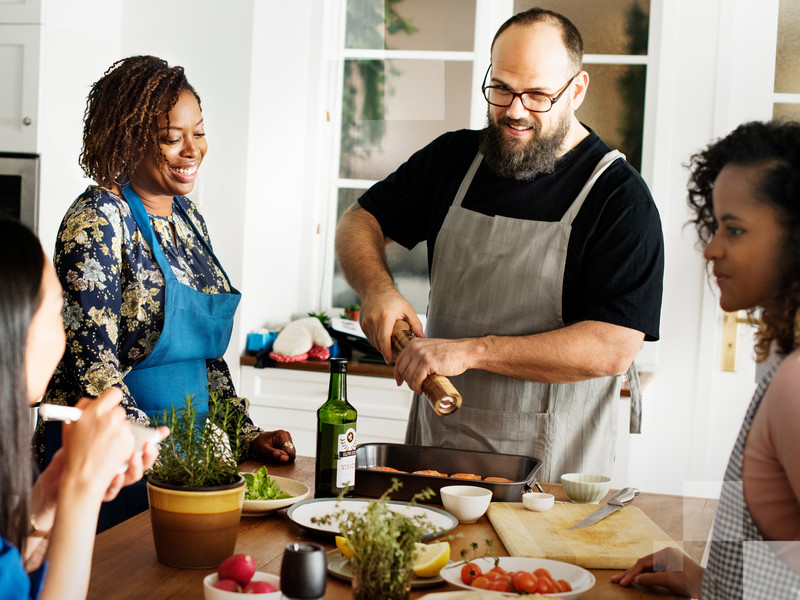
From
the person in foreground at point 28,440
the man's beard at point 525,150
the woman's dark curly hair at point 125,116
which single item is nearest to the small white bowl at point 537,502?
the person in foreground at point 28,440

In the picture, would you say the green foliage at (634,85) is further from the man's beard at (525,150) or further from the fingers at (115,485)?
the fingers at (115,485)

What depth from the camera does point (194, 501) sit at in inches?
41.8

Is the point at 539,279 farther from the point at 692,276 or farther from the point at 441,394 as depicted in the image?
the point at 692,276

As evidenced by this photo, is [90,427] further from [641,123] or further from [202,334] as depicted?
[641,123]

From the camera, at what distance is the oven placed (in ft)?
9.91

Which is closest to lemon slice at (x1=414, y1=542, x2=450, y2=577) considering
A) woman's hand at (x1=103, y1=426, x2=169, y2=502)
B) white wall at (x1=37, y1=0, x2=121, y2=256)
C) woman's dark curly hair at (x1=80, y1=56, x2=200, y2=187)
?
woman's hand at (x1=103, y1=426, x2=169, y2=502)

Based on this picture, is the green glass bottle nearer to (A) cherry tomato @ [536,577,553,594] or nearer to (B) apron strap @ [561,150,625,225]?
(A) cherry tomato @ [536,577,553,594]

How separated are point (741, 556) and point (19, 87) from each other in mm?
2897

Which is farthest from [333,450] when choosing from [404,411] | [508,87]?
[404,411]

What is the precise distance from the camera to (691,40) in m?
3.24

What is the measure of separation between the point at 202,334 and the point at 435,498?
0.69 m

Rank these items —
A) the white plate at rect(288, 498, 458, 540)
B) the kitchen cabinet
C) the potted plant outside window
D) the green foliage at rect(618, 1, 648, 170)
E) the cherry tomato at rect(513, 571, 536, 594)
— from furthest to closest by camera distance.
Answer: the green foliage at rect(618, 1, 648, 170) → the kitchen cabinet → the white plate at rect(288, 498, 458, 540) → the potted plant outside window → the cherry tomato at rect(513, 571, 536, 594)

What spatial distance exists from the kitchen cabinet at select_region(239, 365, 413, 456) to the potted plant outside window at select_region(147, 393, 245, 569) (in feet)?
6.57

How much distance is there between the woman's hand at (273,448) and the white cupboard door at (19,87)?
1.88m
